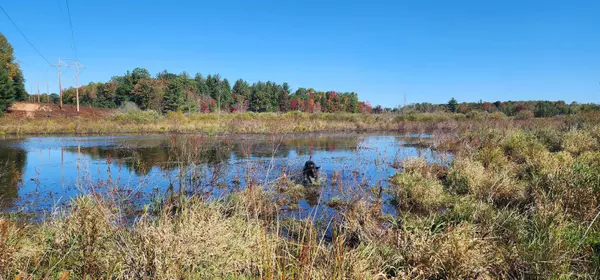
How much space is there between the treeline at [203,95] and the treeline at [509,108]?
71.6 ft

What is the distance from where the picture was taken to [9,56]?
153 ft

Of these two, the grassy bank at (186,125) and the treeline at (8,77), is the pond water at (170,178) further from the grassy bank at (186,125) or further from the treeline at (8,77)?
the treeline at (8,77)

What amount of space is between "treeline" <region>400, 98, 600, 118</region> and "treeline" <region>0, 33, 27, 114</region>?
48.2m

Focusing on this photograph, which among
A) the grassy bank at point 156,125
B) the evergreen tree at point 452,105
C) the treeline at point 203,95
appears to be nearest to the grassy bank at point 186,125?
the grassy bank at point 156,125

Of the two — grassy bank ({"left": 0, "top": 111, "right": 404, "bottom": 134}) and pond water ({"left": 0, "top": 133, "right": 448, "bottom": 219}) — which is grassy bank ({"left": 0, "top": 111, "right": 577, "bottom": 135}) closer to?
grassy bank ({"left": 0, "top": 111, "right": 404, "bottom": 134})

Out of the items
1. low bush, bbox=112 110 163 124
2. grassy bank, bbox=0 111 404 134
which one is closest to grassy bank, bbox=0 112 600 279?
grassy bank, bbox=0 111 404 134

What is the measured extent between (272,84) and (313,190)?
68915 mm

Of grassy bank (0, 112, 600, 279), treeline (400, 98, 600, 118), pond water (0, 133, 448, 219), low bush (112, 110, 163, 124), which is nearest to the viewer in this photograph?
grassy bank (0, 112, 600, 279)

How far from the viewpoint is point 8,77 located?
37.8 metres

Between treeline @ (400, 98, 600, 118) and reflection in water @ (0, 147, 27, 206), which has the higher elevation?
treeline @ (400, 98, 600, 118)

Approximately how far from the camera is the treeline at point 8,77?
34500 millimetres

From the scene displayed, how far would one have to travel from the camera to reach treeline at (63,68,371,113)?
5516 centimetres

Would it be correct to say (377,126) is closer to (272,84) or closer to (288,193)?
(288,193)

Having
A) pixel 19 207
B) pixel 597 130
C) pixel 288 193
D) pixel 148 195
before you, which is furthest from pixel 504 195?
pixel 19 207
